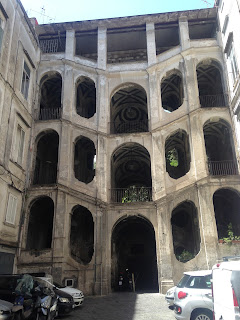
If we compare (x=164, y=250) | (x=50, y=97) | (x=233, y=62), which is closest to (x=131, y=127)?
(x=50, y=97)

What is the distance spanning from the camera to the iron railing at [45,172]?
22553 millimetres

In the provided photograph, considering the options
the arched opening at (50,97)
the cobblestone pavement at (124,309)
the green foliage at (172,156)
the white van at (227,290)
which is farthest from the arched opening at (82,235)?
the white van at (227,290)

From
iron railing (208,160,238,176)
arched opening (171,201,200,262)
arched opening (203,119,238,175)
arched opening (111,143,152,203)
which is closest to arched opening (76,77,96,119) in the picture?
arched opening (111,143,152,203)

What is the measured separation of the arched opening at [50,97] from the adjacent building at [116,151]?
14cm

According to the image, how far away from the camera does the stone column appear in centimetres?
2227

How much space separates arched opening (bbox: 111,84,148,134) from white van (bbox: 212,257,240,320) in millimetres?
18816

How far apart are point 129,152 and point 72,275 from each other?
10630 millimetres

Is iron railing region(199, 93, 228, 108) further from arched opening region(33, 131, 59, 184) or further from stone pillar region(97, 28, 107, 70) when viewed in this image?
arched opening region(33, 131, 59, 184)

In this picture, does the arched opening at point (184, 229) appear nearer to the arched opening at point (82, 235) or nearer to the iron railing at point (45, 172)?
the arched opening at point (82, 235)

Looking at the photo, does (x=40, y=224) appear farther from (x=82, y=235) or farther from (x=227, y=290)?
(x=227, y=290)

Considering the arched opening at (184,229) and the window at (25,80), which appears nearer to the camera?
the window at (25,80)

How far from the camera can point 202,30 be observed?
24594mm

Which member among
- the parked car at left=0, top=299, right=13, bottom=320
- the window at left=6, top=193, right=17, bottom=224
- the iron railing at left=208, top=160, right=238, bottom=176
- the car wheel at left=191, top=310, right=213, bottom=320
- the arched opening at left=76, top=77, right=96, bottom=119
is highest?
the arched opening at left=76, top=77, right=96, bottom=119

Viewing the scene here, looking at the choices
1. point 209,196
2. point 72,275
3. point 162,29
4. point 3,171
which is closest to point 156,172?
point 209,196
